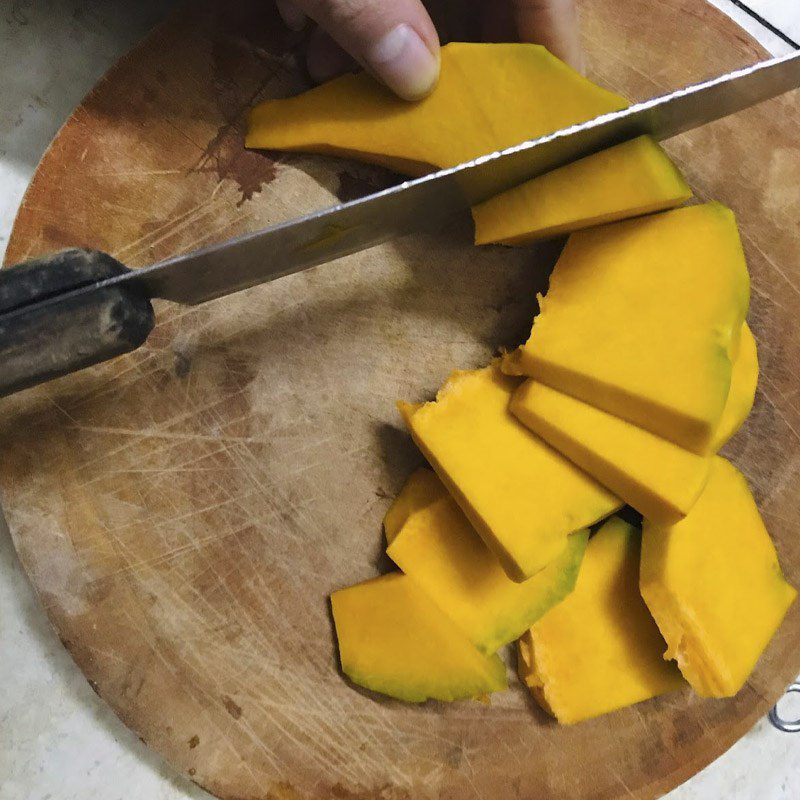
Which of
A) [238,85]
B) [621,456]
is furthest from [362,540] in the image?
[238,85]

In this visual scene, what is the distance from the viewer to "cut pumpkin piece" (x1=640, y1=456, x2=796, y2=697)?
1000 millimetres

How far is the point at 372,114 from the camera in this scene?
104cm

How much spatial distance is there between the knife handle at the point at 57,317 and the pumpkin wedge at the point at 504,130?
38 cm

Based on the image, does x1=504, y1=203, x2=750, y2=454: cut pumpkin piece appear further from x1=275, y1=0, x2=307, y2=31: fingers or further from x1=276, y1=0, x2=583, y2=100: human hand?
x1=275, y1=0, x2=307, y2=31: fingers

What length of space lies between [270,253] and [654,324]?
0.50 metres

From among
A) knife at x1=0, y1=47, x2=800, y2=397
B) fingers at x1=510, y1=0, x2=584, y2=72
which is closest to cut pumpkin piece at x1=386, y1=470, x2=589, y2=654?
knife at x1=0, y1=47, x2=800, y2=397

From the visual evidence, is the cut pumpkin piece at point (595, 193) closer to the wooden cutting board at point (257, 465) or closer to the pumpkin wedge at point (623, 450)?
the wooden cutting board at point (257, 465)

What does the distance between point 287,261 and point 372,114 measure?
237 mm

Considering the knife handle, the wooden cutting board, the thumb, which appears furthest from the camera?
the wooden cutting board

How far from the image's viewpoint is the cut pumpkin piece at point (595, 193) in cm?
98

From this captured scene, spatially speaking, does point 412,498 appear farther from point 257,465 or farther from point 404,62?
point 404,62

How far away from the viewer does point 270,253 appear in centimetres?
97

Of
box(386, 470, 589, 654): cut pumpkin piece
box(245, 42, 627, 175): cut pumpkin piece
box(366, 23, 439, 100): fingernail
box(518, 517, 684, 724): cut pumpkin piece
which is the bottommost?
box(518, 517, 684, 724): cut pumpkin piece

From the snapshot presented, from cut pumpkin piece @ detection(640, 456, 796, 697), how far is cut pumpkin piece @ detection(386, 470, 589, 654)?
11cm
